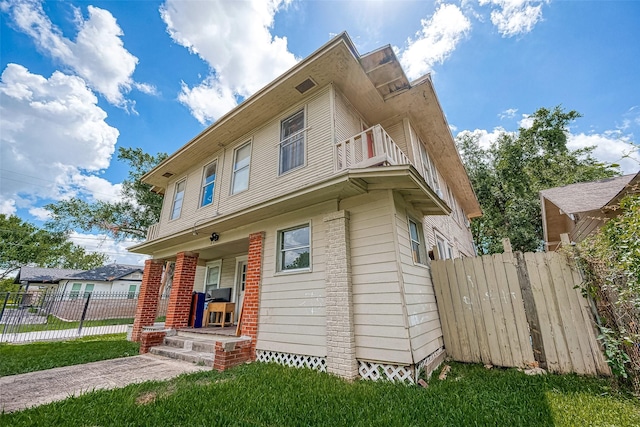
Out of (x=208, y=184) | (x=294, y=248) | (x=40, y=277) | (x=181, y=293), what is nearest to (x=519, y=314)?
(x=294, y=248)

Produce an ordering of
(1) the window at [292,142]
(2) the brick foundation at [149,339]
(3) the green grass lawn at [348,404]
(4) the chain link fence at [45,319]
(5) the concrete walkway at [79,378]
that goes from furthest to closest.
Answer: (4) the chain link fence at [45,319] → (2) the brick foundation at [149,339] → (1) the window at [292,142] → (5) the concrete walkway at [79,378] → (3) the green grass lawn at [348,404]

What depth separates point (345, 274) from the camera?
4.49 metres

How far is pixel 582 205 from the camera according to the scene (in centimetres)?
586

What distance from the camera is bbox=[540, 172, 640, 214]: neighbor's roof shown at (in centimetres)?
572

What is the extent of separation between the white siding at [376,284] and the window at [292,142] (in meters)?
2.12

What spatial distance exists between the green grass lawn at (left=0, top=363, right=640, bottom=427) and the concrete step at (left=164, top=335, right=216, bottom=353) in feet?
6.57

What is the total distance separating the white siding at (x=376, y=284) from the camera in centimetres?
395

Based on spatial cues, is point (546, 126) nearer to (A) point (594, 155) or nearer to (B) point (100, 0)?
(A) point (594, 155)

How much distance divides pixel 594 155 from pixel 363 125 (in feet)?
65.5

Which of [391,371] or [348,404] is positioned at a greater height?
[391,371]

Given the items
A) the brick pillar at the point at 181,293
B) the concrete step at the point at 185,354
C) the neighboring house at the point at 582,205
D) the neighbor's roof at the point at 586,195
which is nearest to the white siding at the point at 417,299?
the neighboring house at the point at 582,205

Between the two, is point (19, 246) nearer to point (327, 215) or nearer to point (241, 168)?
point (241, 168)

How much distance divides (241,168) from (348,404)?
6.48 m

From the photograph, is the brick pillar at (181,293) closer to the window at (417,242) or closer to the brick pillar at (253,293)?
the brick pillar at (253,293)
